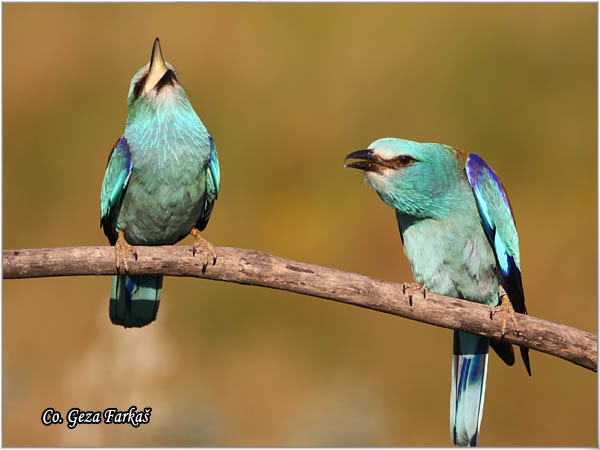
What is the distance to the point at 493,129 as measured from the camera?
215 inches

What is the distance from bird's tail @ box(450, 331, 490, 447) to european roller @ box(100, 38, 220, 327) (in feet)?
4.86

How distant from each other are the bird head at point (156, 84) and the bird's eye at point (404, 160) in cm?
109

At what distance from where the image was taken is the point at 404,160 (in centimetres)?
359

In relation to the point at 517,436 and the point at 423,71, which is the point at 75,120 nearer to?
the point at 423,71

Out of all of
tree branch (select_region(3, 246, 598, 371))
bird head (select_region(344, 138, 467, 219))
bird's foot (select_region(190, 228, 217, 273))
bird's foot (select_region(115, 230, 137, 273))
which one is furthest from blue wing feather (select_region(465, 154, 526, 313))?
bird's foot (select_region(115, 230, 137, 273))

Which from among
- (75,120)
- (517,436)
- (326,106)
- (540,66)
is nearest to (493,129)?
(540,66)

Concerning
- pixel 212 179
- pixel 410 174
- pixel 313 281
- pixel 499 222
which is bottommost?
pixel 313 281

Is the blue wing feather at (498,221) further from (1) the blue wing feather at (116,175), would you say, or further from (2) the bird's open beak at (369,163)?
(1) the blue wing feather at (116,175)

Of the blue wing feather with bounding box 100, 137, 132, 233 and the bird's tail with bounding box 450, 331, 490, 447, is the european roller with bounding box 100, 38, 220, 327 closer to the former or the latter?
the blue wing feather with bounding box 100, 137, 132, 233

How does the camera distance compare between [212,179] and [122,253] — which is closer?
[122,253]

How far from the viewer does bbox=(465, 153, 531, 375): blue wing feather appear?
3639mm

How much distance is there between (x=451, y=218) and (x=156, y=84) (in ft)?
5.08

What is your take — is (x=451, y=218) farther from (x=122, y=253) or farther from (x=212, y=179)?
(x=122, y=253)

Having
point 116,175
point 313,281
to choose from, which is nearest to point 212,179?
point 116,175
